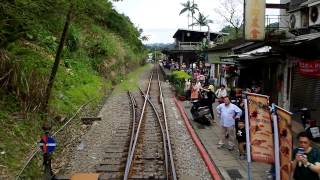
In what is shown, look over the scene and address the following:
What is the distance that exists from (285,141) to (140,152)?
20.0 feet

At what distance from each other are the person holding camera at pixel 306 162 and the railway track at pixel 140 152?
159 inches

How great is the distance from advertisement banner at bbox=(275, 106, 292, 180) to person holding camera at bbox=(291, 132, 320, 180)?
76 centimetres

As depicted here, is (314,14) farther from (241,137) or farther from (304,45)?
(241,137)

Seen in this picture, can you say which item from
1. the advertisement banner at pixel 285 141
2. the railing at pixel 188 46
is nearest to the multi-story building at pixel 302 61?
the advertisement banner at pixel 285 141

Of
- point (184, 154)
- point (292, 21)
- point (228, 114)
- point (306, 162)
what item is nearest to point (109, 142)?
point (184, 154)

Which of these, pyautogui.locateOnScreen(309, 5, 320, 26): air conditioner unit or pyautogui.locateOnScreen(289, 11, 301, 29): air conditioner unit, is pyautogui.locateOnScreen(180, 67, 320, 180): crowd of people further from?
pyautogui.locateOnScreen(309, 5, 320, 26): air conditioner unit

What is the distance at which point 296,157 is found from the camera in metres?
7.18

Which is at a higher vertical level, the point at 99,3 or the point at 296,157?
the point at 99,3

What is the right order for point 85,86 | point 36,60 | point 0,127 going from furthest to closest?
point 85,86, point 36,60, point 0,127

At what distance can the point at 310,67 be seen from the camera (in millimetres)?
15039

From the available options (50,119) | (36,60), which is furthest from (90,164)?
(36,60)

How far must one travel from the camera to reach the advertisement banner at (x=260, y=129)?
960 centimetres

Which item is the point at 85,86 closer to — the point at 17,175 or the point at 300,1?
the point at 300,1

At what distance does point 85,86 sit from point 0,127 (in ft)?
44.0
